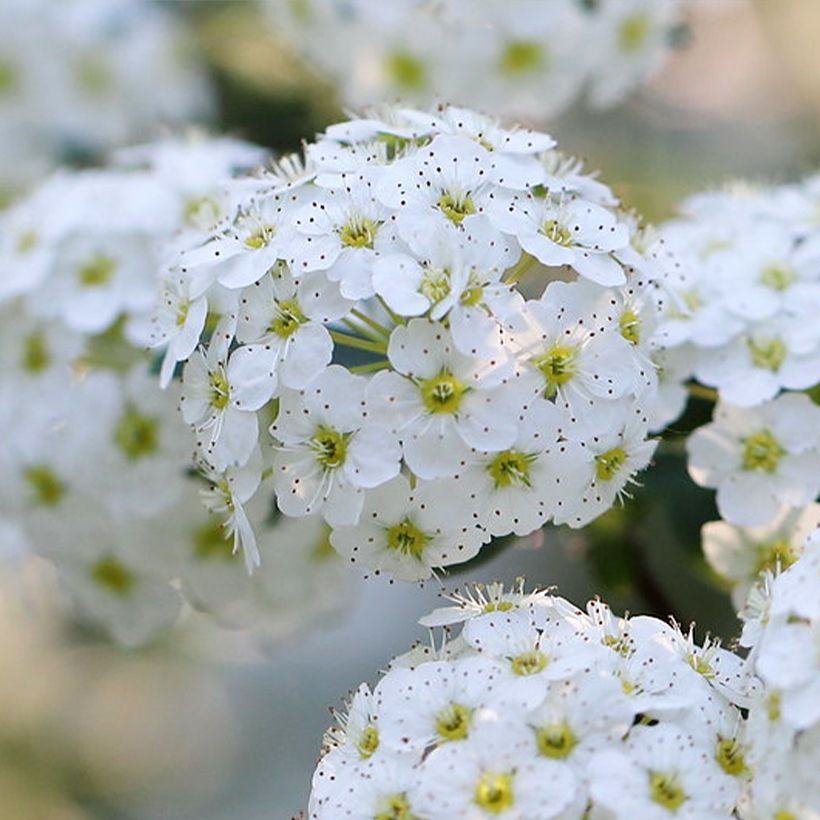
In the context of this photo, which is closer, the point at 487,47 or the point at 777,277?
the point at 777,277

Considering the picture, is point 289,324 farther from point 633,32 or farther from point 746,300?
point 633,32

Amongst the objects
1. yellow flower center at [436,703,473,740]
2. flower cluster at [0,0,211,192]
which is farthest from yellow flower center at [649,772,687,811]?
flower cluster at [0,0,211,192]

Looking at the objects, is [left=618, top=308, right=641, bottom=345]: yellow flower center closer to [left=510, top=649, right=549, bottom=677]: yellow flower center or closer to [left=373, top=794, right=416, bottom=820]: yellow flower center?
[left=510, top=649, right=549, bottom=677]: yellow flower center

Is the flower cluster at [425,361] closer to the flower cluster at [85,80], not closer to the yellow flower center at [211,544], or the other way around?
the yellow flower center at [211,544]

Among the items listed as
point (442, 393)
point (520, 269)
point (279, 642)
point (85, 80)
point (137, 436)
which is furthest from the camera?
point (85, 80)

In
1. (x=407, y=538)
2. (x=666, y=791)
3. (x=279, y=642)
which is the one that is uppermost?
(x=279, y=642)

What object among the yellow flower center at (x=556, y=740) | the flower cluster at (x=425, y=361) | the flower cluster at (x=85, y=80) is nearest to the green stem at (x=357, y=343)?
the flower cluster at (x=425, y=361)

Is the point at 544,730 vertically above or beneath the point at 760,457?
beneath

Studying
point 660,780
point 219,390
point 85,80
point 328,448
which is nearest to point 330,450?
point 328,448
